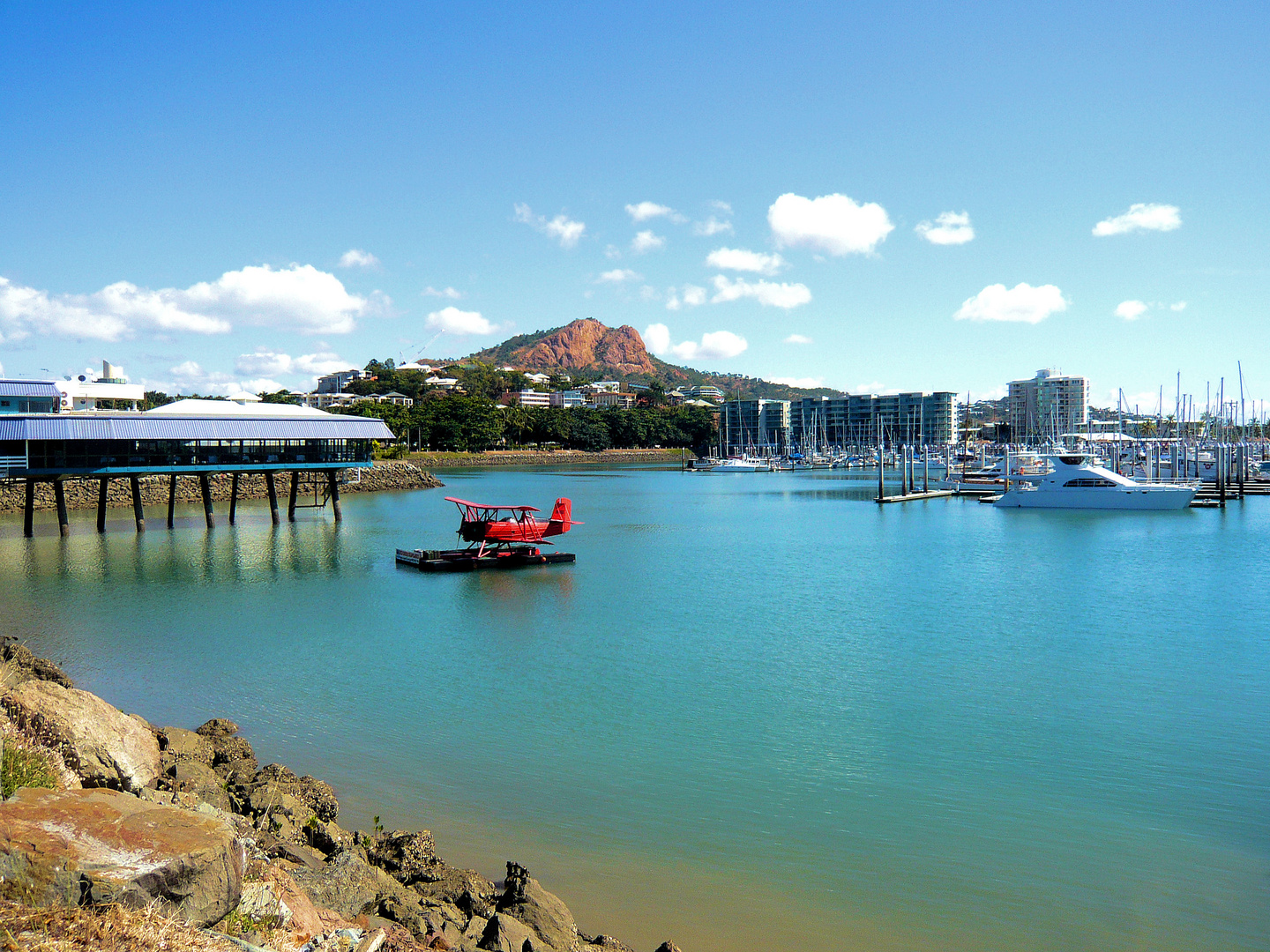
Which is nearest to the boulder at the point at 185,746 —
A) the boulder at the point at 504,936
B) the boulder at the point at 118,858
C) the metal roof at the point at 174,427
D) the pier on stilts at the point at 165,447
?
the boulder at the point at 118,858

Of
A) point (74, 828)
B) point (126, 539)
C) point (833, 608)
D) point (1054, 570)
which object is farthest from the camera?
point (126, 539)

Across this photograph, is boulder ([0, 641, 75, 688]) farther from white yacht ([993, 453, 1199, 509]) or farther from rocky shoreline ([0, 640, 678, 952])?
white yacht ([993, 453, 1199, 509])

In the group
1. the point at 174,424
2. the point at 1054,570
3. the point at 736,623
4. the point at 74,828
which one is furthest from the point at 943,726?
the point at 174,424

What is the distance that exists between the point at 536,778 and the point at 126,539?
117 feet

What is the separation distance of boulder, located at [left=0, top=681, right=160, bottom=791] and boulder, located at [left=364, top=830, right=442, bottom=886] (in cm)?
258

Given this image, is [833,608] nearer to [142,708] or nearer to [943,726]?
[943,726]

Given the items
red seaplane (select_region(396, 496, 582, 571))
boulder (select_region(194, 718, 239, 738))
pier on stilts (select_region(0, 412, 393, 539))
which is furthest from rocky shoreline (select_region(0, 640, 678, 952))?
pier on stilts (select_region(0, 412, 393, 539))

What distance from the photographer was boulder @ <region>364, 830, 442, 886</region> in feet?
29.0

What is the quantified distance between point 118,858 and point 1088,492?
63241mm

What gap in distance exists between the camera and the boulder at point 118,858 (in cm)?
527

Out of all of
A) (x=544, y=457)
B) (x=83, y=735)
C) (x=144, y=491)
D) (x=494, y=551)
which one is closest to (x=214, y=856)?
(x=83, y=735)

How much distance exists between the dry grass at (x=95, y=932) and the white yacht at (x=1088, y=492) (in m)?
63.0

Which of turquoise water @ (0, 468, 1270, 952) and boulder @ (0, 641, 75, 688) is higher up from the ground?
boulder @ (0, 641, 75, 688)

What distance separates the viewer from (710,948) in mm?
8391
